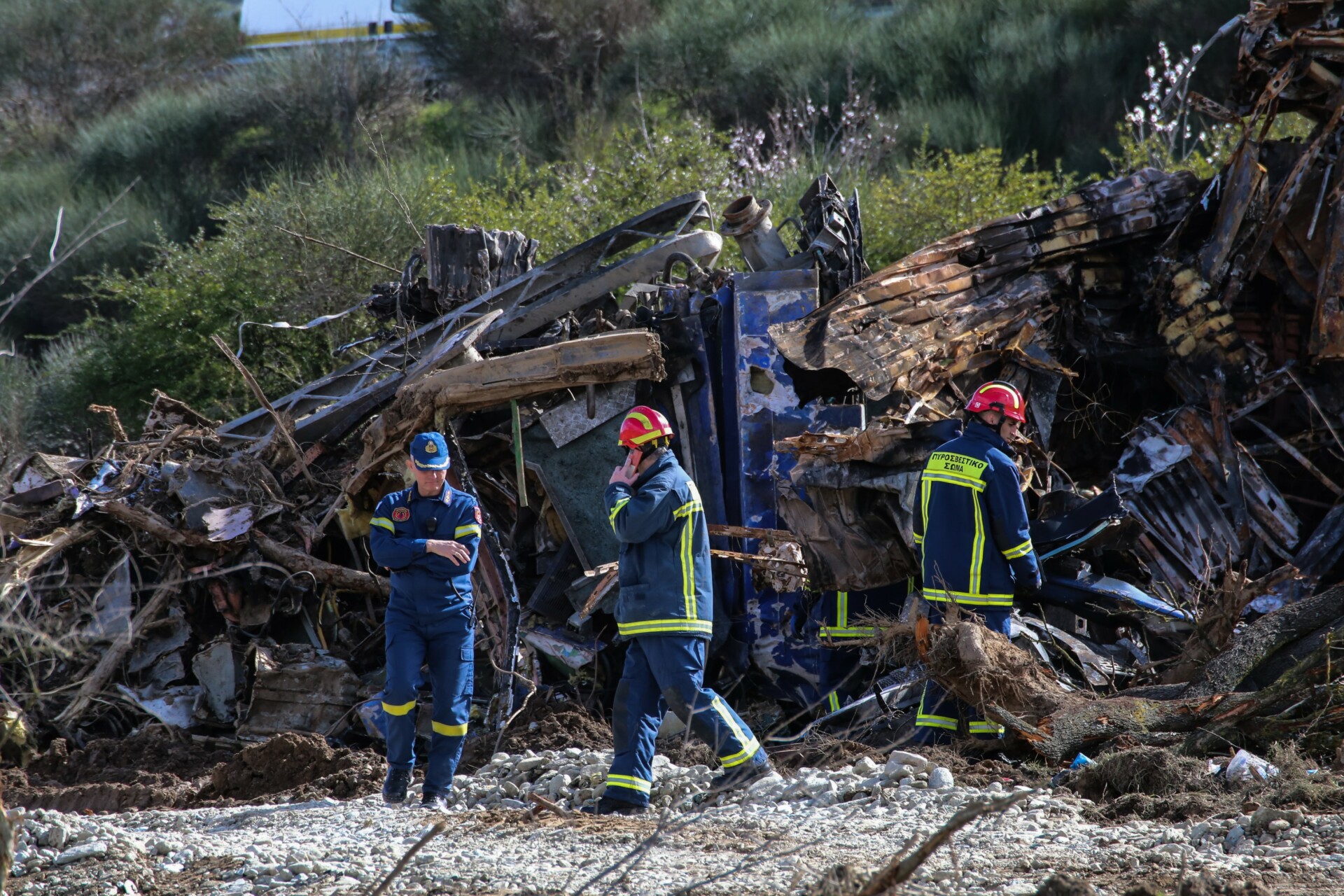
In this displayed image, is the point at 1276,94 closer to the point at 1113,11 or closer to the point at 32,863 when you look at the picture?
the point at 32,863

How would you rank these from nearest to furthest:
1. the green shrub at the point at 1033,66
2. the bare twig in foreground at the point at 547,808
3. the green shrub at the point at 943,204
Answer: the bare twig in foreground at the point at 547,808 < the green shrub at the point at 943,204 < the green shrub at the point at 1033,66

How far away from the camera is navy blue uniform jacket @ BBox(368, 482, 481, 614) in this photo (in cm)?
586

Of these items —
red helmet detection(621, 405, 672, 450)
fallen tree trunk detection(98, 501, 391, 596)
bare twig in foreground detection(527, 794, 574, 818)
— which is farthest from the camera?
fallen tree trunk detection(98, 501, 391, 596)

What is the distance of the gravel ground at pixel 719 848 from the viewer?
3873 mm

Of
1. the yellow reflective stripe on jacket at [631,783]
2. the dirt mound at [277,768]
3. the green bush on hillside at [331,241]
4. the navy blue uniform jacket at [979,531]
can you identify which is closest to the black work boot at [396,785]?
the dirt mound at [277,768]

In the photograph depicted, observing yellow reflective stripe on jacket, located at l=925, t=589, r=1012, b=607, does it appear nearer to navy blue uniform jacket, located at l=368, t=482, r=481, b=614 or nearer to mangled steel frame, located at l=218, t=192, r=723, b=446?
navy blue uniform jacket, located at l=368, t=482, r=481, b=614

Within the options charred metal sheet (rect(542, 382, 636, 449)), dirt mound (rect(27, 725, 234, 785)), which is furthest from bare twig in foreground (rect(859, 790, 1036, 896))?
dirt mound (rect(27, 725, 234, 785))

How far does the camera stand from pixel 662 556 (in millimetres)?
5457

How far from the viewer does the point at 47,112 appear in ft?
94.6

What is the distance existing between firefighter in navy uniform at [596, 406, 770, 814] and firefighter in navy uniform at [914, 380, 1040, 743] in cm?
105

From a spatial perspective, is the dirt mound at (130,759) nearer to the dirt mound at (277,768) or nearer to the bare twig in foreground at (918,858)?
the dirt mound at (277,768)

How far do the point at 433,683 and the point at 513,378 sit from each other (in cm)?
202

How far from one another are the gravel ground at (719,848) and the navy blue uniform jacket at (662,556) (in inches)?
31.2

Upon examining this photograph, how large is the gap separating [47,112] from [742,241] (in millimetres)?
26385
